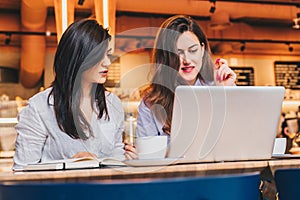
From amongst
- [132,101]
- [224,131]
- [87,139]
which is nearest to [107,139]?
[87,139]

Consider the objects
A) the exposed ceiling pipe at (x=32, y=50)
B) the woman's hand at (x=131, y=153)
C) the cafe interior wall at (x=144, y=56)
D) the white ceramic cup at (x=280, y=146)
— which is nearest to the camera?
the woman's hand at (x=131, y=153)

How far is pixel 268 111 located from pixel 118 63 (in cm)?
478

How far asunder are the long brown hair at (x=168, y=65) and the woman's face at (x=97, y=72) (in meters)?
0.31

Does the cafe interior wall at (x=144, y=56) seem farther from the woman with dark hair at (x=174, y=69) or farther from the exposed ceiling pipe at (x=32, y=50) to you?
the woman with dark hair at (x=174, y=69)

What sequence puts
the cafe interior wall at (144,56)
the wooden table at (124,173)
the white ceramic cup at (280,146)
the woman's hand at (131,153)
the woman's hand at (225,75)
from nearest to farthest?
the wooden table at (124,173), the woman's hand at (131,153), the white ceramic cup at (280,146), the woman's hand at (225,75), the cafe interior wall at (144,56)

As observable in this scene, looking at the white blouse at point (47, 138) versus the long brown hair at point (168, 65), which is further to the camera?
the long brown hair at point (168, 65)

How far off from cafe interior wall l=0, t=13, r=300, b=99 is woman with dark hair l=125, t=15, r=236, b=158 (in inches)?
147

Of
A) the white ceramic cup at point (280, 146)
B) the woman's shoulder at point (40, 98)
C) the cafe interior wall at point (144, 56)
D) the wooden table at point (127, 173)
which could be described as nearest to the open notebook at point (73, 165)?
the wooden table at point (127, 173)

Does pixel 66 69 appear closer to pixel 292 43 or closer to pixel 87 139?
pixel 87 139

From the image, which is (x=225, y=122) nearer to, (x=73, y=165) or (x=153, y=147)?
(x=153, y=147)

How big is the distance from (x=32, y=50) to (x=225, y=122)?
4570 millimetres

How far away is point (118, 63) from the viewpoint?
5.98 meters

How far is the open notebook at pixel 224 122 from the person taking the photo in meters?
1.26

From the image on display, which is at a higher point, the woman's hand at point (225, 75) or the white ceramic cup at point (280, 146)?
the woman's hand at point (225, 75)
